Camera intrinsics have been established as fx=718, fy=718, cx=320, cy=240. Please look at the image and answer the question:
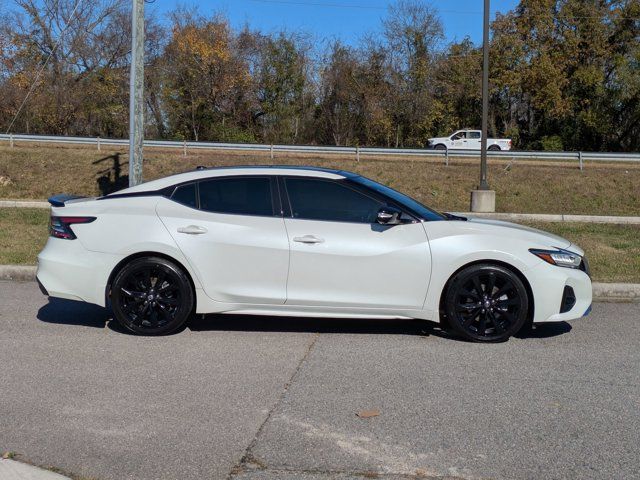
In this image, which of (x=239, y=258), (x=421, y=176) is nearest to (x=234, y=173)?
(x=239, y=258)

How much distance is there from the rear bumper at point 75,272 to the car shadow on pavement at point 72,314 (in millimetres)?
571

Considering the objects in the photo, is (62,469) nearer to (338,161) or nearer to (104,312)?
(104,312)

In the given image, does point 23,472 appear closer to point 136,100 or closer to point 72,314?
point 72,314

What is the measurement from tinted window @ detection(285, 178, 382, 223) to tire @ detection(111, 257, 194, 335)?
124 cm

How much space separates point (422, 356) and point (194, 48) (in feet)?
145

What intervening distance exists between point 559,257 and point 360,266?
69.9 inches

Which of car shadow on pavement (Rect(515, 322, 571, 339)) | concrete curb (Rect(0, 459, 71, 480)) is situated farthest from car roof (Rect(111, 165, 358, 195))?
concrete curb (Rect(0, 459, 71, 480))

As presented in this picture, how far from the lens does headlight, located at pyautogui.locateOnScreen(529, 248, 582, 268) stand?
6332 mm

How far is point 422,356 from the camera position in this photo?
19.7 feet

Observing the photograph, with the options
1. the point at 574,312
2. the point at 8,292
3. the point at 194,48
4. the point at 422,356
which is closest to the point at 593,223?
the point at 574,312

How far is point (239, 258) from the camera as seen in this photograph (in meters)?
6.41

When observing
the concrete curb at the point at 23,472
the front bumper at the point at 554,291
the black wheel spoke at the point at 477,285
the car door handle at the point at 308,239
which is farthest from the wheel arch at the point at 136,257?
the front bumper at the point at 554,291

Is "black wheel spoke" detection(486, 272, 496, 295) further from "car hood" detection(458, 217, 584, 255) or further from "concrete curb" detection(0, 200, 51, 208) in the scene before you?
"concrete curb" detection(0, 200, 51, 208)

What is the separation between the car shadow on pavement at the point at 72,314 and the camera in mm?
7180
